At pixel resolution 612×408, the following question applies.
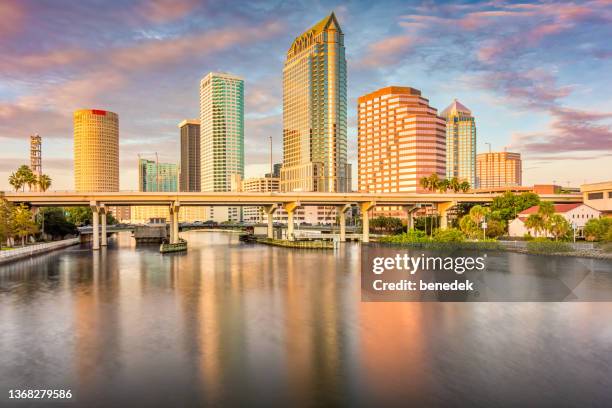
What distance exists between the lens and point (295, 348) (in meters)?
33.8

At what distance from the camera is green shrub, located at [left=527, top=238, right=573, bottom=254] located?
91.6m

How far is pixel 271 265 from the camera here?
87.1m

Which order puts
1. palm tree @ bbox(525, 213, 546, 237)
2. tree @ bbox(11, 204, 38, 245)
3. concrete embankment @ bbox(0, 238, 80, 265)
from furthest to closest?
palm tree @ bbox(525, 213, 546, 237) < tree @ bbox(11, 204, 38, 245) < concrete embankment @ bbox(0, 238, 80, 265)

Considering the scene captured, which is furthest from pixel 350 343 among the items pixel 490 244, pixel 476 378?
pixel 490 244

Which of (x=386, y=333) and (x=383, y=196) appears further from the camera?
(x=383, y=196)

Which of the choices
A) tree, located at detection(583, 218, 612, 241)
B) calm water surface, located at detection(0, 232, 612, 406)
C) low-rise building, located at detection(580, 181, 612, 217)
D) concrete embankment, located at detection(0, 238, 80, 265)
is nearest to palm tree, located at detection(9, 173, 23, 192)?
concrete embankment, located at detection(0, 238, 80, 265)

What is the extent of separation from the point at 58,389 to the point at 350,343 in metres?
19.7

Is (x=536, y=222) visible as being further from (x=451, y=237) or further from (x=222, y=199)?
(x=222, y=199)

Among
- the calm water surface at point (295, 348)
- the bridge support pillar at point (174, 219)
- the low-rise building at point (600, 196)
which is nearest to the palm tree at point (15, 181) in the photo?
the bridge support pillar at point (174, 219)

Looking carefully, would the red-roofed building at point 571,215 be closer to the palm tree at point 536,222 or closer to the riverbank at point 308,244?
the palm tree at point 536,222

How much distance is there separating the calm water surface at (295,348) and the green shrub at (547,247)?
3543 centimetres

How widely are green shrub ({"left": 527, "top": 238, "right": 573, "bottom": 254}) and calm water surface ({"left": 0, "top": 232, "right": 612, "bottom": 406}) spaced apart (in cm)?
3543

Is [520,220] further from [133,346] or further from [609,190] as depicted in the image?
[133,346]

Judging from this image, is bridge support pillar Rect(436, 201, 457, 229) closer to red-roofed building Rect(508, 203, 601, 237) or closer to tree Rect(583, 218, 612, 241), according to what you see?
red-roofed building Rect(508, 203, 601, 237)
